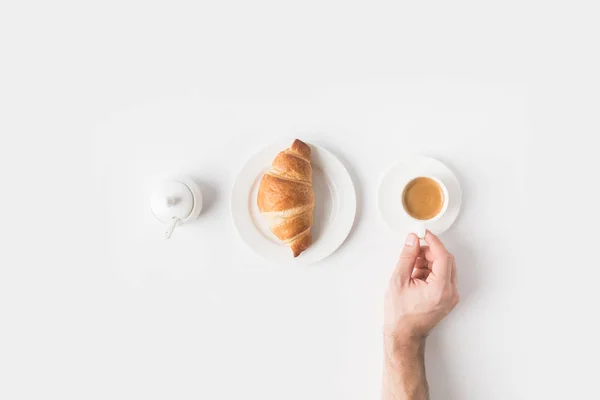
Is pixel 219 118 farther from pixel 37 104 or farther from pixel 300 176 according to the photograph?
pixel 37 104

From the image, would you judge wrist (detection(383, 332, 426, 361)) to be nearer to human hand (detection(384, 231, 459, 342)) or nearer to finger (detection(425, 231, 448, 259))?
human hand (detection(384, 231, 459, 342))

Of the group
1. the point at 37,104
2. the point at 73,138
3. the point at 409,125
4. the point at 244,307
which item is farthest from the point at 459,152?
the point at 37,104

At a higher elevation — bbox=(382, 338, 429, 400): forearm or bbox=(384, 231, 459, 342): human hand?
bbox=(384, 231, 459, 342): human hand

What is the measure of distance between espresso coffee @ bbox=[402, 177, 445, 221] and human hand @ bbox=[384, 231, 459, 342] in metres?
0.08

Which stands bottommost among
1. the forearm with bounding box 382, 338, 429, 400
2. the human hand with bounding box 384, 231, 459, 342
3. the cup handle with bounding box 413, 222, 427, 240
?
the forearm with bounding box 382, 338, 429, 400

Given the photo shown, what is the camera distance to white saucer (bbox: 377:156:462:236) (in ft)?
4.84

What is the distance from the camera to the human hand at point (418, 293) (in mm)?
1400

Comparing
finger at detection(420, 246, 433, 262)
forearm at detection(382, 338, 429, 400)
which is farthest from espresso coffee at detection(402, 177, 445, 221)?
forearm at detection(382, 338, 429, 400)

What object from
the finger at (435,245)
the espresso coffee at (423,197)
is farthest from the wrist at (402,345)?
the espresso coffee at (423,197)

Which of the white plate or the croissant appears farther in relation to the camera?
the white plate

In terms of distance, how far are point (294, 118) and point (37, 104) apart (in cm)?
104

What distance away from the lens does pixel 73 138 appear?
1.64m

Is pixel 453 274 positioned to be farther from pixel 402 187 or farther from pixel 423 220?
pixel 402 187

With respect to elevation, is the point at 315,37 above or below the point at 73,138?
above
